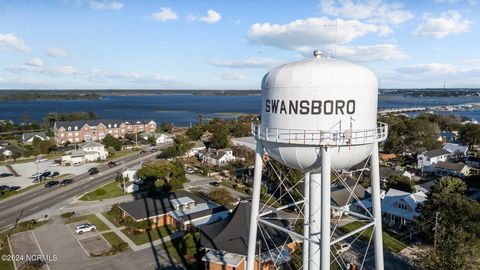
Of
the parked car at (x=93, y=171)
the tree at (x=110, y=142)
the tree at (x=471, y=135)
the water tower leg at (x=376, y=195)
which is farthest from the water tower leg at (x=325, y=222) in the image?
the tree at (x=471, y=135)

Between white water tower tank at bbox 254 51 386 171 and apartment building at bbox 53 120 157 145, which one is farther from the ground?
white water tower tank at bbox 254 51 386 171

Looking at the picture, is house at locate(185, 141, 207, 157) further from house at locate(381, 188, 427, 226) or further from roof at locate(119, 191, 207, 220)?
house at locate(381, 188, 427, 226)

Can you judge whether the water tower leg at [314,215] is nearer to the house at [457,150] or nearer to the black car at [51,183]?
the black car at [51,183]

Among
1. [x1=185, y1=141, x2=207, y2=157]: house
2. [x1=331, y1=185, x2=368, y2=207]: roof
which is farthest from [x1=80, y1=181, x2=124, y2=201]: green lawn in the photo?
[x1=331, y1=185, x2=368, y2=207]: roof

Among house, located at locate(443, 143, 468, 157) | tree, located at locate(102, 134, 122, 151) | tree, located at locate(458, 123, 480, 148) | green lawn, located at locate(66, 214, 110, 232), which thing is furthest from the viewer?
tree, located at locate(102, 134, 122, 151)

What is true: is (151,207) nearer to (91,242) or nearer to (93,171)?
(91,242)

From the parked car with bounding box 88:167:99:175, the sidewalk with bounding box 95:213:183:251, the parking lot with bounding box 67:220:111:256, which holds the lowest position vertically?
the parking lot with bounding box 67:220:111:256

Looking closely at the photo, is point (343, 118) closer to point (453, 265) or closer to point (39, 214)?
point (453, 265)
